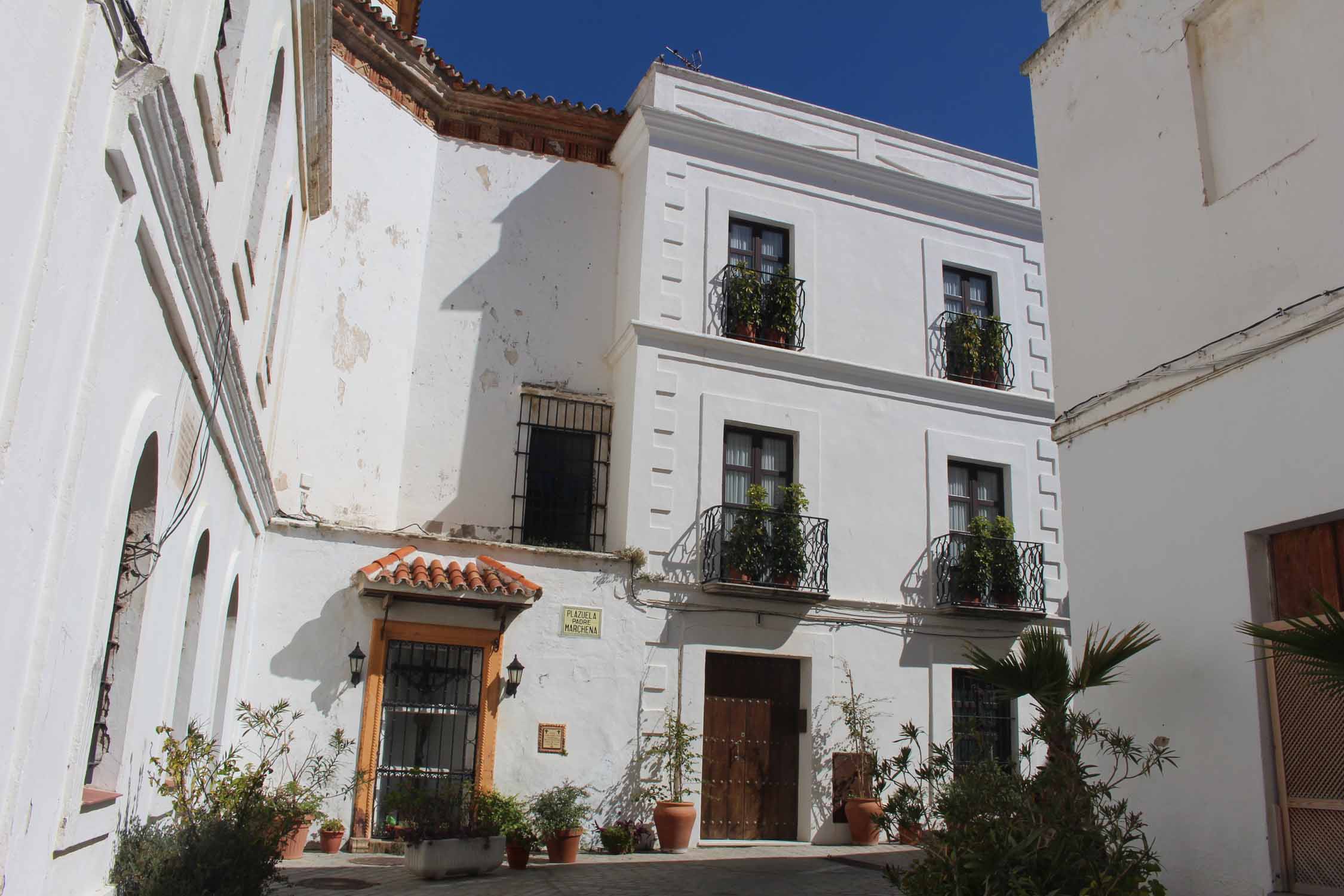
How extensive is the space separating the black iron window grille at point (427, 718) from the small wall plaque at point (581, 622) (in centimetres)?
99

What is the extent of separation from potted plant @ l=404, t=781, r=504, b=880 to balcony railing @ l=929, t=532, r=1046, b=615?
6.64 meters

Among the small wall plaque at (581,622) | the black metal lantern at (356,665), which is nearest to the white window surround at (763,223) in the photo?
the small wall plaque at (581,622)

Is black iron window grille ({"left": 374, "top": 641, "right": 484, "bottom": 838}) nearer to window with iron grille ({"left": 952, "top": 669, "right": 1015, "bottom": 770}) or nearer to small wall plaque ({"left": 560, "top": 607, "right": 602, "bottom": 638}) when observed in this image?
small wall plaque ({"left": 560, "top": 607, "right": 602, "bottom": 638})

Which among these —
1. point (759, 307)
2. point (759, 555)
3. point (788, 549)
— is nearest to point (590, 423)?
point (759, 307)

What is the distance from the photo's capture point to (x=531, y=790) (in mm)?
11766

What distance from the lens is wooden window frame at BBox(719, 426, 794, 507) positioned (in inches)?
541

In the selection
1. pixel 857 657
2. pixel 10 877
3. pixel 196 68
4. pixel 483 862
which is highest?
pixel 196 68

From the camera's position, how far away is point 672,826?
38.7ft

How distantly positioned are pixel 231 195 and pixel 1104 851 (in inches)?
256

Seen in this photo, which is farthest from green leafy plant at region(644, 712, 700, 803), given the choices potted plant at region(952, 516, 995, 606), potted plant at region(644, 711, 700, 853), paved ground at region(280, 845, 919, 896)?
potted plant at region(952, 516, 995, 606)

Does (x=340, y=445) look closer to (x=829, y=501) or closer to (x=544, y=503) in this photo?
(x=544, y=503)

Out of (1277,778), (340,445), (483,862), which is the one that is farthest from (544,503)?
(1277,778)

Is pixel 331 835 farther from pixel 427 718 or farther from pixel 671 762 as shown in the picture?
pixel 671 762

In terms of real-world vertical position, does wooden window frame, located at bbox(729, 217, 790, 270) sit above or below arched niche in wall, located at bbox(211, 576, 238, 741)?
above
